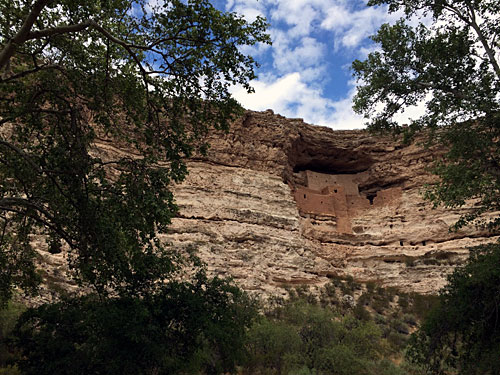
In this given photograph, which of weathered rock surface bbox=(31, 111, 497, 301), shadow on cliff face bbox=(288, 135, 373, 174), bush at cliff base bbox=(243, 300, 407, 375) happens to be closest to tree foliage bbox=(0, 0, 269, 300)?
bush at cliff base bbox=(243, 300, 407, 375)

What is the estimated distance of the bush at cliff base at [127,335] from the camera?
6.67m

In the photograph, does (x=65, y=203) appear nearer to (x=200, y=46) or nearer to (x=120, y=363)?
(x=120, y=363)

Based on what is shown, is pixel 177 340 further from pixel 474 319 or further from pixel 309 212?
pixel 309 212

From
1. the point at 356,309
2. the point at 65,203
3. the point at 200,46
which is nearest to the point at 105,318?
the point at 65,203

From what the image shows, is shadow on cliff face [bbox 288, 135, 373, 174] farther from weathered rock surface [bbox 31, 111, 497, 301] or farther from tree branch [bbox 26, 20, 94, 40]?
tree branch [bbox 26, 20, 94, 40]

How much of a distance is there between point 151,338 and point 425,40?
851 centimetres

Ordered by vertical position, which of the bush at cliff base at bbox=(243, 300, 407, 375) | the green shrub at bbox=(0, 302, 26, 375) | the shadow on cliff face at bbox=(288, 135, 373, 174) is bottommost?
the bush at cliff base at bbox=(243, 300, 407, 375)

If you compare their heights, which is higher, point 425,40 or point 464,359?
point 425,40

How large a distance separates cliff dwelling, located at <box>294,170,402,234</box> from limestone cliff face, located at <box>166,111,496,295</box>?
2.4 inches

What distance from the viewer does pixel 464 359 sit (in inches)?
316

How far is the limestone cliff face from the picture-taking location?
18109 millimetres

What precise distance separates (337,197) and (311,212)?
215 cm

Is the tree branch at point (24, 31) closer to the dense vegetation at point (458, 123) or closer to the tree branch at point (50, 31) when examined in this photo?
the tree branch at point (50, 31)

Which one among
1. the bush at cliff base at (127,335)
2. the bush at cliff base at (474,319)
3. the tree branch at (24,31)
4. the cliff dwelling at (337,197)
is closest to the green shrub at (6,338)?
the bush at cliff base at (127,335)
